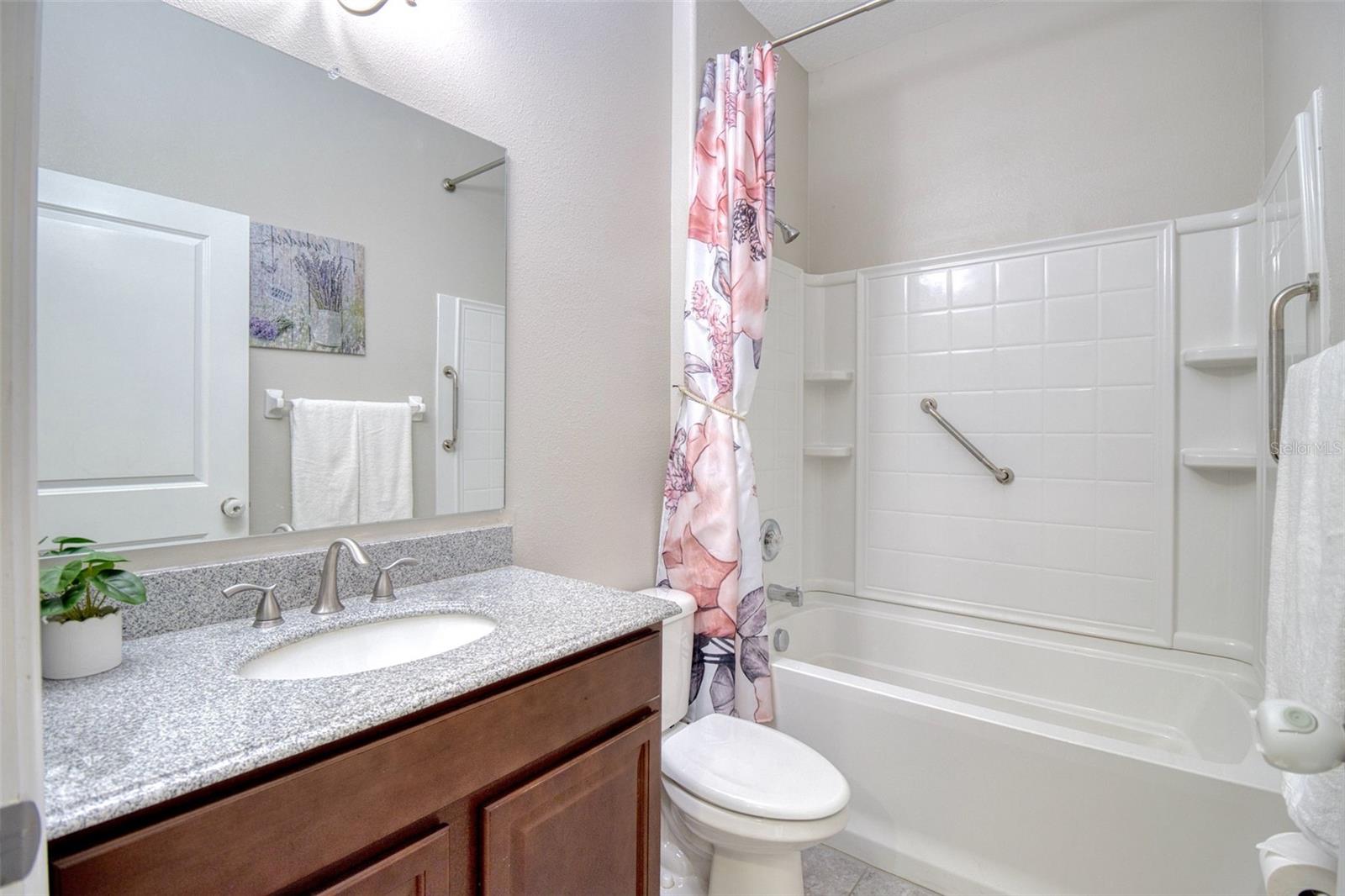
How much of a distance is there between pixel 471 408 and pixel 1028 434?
191cm

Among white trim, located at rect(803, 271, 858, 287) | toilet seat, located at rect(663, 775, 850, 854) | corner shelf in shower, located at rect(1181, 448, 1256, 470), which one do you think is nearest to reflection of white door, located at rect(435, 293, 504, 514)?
toilet seat, located at rect(663, 775, 850, 854)

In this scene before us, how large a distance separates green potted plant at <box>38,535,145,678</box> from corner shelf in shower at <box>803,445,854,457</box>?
2.20 meters

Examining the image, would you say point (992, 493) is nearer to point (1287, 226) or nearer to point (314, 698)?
point (1287, 226)

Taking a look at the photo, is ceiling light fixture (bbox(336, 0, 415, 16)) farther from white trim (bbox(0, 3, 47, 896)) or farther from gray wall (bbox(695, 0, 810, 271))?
gray wall (bbox(695, 0, 810, 271))

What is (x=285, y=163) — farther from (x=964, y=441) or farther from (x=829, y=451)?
(x=964, y=441)

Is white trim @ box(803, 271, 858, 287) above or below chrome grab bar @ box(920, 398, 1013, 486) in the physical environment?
above

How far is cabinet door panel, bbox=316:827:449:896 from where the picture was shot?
2.24ft

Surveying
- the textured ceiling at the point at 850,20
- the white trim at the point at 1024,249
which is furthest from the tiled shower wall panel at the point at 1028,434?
the textured ceiling at the point at 850,20

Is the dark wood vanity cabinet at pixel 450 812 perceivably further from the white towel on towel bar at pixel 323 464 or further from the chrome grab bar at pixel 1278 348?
the chrome grab bar at pixel 1278 348

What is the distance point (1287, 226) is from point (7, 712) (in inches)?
88.3

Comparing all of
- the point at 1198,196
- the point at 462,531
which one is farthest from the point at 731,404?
the point at 1198,196

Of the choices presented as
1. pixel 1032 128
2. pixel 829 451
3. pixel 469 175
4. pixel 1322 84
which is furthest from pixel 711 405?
pixel 1032 128

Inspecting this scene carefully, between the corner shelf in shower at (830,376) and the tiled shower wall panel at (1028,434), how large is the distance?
5cm

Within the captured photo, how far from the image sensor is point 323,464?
1.13 m
